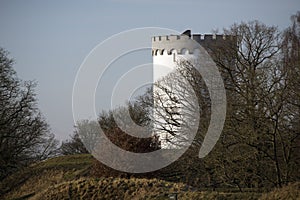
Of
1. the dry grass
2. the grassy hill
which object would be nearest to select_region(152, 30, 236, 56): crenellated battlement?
the grassy hill

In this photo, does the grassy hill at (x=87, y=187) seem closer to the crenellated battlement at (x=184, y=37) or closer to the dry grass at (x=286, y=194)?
the dry grass at (x=286, y=194)

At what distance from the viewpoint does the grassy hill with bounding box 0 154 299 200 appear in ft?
63.7

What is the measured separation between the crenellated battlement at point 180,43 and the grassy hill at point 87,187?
805 centimetres

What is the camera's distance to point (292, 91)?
21.1m

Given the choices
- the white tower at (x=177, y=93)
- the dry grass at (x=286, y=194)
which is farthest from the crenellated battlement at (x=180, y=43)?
the dry grass at (x=286, y=194)

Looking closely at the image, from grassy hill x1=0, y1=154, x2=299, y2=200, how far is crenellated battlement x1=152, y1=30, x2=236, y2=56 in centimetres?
805

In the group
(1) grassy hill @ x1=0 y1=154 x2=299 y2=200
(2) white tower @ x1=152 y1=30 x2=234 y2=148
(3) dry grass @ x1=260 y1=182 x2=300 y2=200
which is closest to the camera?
(3) dry grass @ x1=260 y1=182 x2=300 y2=200

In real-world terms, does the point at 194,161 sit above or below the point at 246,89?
below

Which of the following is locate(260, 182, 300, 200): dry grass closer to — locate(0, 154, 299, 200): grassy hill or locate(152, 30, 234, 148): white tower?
locate(0, 154, 299, 200): grassy hill

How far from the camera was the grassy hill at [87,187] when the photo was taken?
63.7ft

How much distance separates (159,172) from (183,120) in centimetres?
312

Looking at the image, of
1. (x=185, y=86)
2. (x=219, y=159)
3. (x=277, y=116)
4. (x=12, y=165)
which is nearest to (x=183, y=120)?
(x=185, y=86)

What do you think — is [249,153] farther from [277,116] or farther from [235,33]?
[235,33]

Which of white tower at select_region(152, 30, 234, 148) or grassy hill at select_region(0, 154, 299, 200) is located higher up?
white tower at select_region(152, 30, 234, 148)
